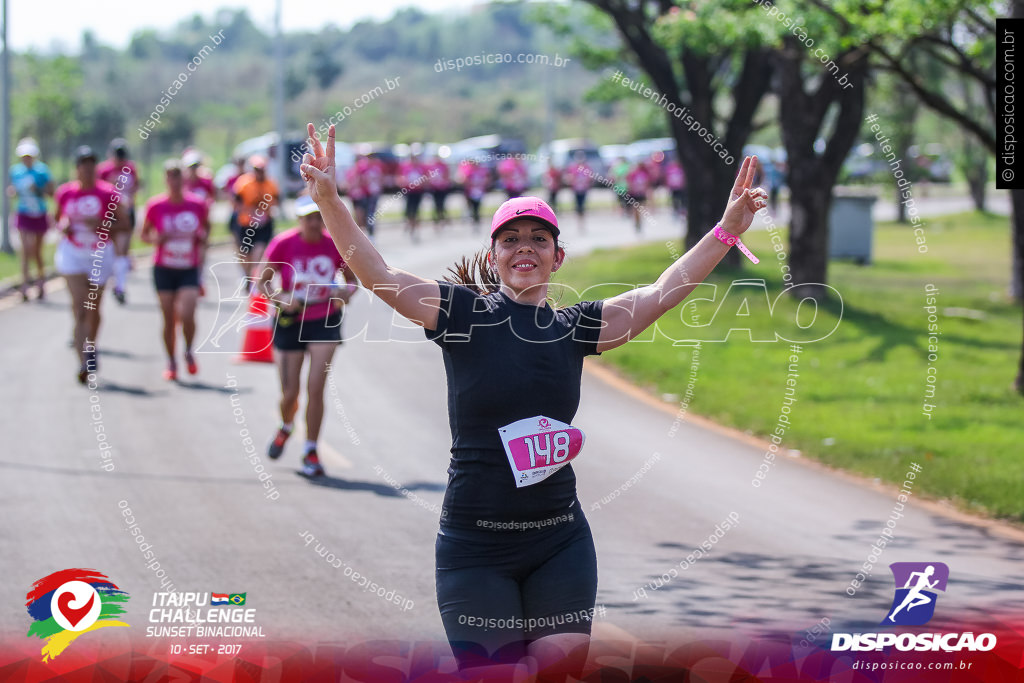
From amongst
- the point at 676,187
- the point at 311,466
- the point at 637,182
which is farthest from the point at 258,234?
the point at 676,187

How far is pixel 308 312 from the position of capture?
941 cm

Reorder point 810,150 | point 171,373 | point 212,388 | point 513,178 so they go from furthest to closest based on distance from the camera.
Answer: point 513,178, point 810,150, point 171,373, point 212,388

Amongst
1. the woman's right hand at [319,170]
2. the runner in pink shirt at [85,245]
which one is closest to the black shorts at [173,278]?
the runner in pink shirt at [85,245]

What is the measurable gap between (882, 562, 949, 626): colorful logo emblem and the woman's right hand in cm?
356

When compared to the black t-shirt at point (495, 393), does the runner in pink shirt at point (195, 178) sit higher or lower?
higher

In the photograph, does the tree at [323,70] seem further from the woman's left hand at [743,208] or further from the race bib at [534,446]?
the race bib at [534,446]

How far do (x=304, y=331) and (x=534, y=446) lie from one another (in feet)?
18.7

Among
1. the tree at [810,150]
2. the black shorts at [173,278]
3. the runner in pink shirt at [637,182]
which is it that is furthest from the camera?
the runner in pink shirt at [637,182]

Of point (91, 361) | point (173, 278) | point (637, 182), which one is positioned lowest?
point (91, 361)

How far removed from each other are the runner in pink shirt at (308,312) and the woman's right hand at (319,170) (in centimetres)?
491

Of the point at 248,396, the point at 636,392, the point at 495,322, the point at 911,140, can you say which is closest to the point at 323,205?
the point at 495,322

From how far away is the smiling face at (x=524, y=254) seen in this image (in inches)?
161

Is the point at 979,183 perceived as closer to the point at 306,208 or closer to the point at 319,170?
the point at 306,208

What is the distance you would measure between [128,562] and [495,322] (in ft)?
12.2
